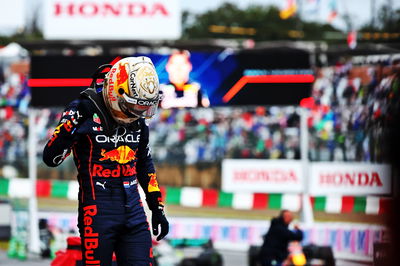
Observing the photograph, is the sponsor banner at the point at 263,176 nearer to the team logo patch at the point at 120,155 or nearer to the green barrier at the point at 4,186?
the green barrier at the point at 4,186

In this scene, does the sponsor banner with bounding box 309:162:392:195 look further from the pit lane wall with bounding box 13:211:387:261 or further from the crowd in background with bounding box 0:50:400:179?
the crowd in background with bounding box 0:50:400:179

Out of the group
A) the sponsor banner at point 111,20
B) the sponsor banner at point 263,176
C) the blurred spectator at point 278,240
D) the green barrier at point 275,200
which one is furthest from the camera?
the green barrier at point 275,200

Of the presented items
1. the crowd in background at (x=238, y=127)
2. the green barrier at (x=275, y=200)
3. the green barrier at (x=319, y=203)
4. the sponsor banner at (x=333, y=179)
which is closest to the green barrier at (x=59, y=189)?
the crowd in background at (x=238, y=127)

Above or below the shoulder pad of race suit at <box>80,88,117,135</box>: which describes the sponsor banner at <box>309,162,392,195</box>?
below

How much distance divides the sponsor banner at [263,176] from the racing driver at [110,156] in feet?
28.9

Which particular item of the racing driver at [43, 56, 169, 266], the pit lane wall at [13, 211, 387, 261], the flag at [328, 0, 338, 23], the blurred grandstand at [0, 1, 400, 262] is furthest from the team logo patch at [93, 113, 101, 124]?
the flag at [328, 0, 338, 23]

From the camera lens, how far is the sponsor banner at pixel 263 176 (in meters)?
13.8

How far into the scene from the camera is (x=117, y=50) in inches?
610

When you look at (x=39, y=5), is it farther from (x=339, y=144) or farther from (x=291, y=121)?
(x=339, y=144)

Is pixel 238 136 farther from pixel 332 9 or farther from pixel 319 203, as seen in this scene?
pixel 332 9

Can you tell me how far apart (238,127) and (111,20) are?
989 cm

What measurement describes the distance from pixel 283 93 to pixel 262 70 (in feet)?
1.50

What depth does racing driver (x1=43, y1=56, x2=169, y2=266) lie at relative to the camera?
4.94 m

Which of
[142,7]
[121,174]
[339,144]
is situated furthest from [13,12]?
[121,174]
